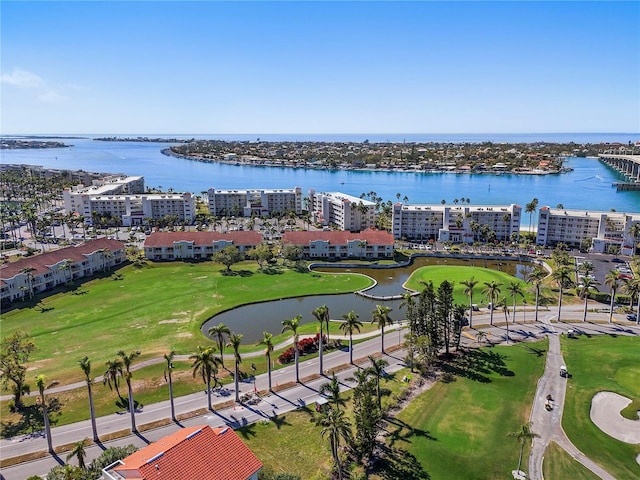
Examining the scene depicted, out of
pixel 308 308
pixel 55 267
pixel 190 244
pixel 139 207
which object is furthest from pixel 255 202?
pixel 308 308

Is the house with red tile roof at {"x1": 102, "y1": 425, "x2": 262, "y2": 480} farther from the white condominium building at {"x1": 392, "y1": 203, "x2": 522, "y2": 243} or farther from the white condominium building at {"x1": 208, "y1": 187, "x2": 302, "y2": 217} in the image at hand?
the white condominium building at {"x1": 208, "y1": 187, "x2": 302, "y2": 217}

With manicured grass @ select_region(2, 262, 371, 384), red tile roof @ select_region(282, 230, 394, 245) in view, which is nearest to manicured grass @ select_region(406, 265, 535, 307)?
manicured grass @ select_region(2, 262, 371, 384)

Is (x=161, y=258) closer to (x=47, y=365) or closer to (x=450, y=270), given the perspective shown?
(x=47, y=365)

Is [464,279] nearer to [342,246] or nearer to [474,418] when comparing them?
[342,246]

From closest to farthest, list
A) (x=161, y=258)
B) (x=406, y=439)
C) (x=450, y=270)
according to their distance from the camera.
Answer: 1. (x=406, y=439)
2. (x=450, y=270)
3. (x=161, y=258)

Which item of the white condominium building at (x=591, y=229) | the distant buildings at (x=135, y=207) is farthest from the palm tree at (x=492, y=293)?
the distant buildings at (x=135, y=207)

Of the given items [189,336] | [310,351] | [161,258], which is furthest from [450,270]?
[161,258]

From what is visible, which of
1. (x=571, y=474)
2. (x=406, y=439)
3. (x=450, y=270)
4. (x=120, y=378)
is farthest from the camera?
(x=450, y=270)
